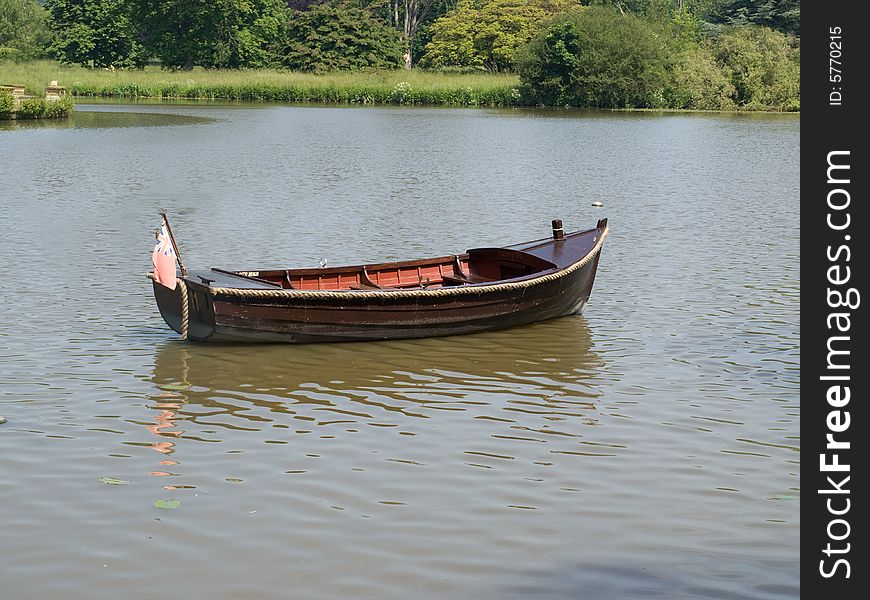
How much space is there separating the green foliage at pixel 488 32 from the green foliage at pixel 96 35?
21.8m

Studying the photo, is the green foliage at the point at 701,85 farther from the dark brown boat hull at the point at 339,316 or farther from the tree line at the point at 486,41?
the dark brown boat hull at the point at 339,316

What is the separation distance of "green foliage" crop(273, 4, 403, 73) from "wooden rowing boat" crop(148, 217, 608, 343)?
72905mm

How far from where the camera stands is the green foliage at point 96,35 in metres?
93.7

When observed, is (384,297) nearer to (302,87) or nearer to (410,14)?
(302,87)

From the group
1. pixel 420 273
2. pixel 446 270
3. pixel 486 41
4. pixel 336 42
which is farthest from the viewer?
pixel 486 41

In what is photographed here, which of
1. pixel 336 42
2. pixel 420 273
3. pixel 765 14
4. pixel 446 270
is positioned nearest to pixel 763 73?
pixel 765 14

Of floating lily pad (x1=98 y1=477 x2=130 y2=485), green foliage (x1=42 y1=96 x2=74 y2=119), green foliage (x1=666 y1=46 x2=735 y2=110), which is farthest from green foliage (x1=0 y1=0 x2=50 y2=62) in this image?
floating lily pad (x1=98 y1=477 x2=130 y2=485)

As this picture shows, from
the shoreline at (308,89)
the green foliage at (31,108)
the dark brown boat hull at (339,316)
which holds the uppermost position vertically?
the shoreline at (308,89)

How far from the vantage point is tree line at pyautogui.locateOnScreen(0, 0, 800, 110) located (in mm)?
73375

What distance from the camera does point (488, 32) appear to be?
8981cm

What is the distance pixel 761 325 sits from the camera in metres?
15.3

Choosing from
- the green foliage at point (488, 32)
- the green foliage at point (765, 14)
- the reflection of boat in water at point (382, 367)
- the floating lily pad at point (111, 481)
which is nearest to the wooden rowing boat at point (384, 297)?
the reflection of boat in water at point (382, 367)

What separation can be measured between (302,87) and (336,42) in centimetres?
1081

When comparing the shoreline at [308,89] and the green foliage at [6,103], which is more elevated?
the shoreline at [308,89]
